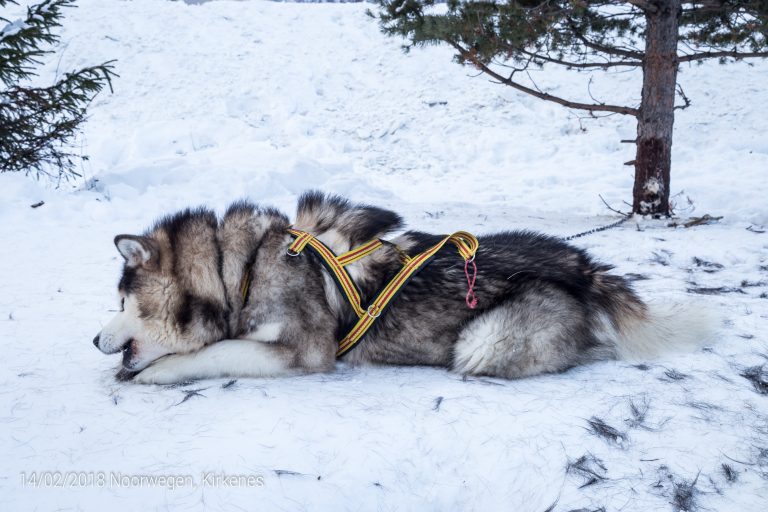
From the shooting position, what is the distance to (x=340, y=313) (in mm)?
2807

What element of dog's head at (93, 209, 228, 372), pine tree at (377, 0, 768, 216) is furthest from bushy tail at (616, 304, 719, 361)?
pine tree at (377, 0, 768, 216)

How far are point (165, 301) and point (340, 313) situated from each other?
924 millimetres

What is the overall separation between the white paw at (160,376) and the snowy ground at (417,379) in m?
0.09

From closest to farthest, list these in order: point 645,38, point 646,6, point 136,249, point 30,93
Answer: point 136,249, point 30,93, point 646,6, point 645,38

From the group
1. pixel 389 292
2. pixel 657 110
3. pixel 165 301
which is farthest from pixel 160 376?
pixel 657 110

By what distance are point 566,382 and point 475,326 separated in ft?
1.69

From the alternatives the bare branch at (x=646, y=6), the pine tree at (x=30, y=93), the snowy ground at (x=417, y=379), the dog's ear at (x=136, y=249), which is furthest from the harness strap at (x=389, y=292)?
the bare branch at (x=646, y=6)

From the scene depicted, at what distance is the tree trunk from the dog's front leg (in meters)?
5.70

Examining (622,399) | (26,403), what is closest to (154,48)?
(26,403)

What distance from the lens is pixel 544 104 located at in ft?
43.1

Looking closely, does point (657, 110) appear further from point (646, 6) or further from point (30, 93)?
point (30, 93)

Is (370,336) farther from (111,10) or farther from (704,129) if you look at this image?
(111,10)

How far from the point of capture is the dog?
262cm

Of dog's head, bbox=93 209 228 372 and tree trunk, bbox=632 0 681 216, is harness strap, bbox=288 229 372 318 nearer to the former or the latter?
dog's head, bbox=93 209 228 372
